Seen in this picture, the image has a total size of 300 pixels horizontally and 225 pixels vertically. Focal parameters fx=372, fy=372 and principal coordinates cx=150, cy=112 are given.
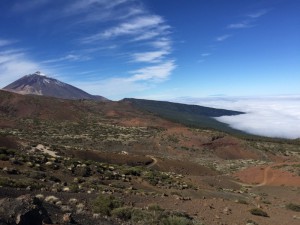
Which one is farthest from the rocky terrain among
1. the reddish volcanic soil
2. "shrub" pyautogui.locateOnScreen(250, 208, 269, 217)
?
the reddish volcanic soil

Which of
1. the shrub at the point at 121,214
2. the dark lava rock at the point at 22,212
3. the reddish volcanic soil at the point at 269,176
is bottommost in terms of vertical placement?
the reddish volcanic soil at the point at 269,176

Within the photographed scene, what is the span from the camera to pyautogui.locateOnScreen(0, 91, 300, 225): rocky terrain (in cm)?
1532

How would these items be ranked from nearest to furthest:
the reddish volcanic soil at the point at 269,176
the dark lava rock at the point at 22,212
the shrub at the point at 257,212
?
the dark lava rock at the point at 22,212, the shrub at the point at 257,212, the reddish volcanic soil at the point at 269,176

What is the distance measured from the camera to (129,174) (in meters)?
31.8

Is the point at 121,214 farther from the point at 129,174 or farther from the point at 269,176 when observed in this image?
the point at 269,176

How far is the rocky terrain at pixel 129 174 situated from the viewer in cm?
1532

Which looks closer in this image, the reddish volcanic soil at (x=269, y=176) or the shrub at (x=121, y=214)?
the shrub at (x=121, y=214)

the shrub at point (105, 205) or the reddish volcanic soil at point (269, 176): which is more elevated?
the shrub at point (105, 205)

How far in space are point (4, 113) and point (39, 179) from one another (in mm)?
71065

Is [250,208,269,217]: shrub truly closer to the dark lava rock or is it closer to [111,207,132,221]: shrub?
[111,207,132,221]: shrub

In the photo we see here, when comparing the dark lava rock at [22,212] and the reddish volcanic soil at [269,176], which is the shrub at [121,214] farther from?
the reddish volcanic soil at [269,176]

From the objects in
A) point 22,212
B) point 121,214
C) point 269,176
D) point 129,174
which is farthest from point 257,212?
point 269,176

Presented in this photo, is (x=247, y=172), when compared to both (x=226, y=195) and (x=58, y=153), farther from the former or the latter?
(x=58, y=153)

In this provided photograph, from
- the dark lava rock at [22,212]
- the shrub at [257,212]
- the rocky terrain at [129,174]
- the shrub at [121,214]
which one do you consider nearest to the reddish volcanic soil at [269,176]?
the rocky terrain at [129,174]
